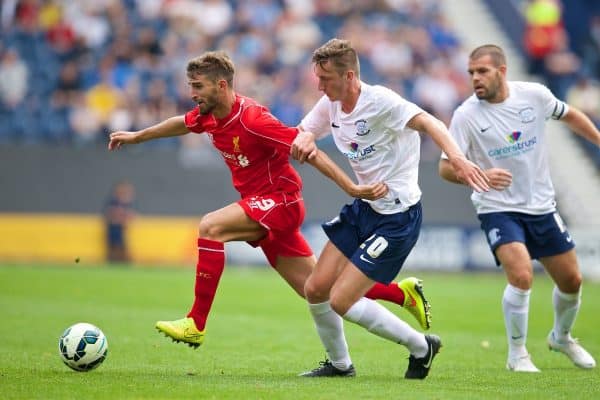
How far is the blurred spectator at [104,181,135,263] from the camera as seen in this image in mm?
23500

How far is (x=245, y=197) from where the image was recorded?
9.30 meters

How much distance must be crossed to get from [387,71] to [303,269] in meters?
16.6

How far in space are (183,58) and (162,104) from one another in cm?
159

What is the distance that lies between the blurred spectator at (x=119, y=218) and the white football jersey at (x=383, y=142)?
50.0 ft

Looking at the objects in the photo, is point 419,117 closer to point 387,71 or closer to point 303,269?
point 303,269

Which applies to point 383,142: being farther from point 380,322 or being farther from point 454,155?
point 380,322

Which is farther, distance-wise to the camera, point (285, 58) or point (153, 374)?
point (285, 58)

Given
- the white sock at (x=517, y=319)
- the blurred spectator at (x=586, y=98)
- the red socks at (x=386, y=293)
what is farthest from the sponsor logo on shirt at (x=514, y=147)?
the blurred spectator at (x=586, y=98)

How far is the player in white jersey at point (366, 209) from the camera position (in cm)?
850

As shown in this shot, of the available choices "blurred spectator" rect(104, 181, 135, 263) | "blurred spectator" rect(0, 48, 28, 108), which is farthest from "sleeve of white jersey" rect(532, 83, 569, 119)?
"blurred spectator" rect(0, 48, 28, 108)

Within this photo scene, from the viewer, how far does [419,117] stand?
333 inches

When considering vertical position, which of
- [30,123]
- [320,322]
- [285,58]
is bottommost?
[30,123]

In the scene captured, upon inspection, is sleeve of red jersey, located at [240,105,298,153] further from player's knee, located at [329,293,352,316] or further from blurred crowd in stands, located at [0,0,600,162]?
blurred crowd in stands, located at [0,0,600,162]

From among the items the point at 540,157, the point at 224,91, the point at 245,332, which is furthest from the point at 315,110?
the point at 245,332
